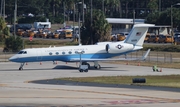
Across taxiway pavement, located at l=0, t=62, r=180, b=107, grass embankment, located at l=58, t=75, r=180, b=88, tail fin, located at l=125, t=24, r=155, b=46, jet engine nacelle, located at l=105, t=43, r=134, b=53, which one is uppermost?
tail fin, located at l=125, t=24, r=155, b=46

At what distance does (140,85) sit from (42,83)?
817 cm

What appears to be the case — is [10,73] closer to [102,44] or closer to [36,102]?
[102,44]

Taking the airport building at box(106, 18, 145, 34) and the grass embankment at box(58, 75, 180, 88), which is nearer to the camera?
the grass embankment at box(58, 75, 180, 88)

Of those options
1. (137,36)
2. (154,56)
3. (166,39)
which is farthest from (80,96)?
(166,39)

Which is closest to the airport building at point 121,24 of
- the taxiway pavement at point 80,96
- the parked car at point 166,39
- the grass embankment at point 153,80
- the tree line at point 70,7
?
the tree line at point 70,7

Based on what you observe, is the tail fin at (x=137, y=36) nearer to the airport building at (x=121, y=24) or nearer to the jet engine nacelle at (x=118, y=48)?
the jet engine nacelle at (x=118, y=48)

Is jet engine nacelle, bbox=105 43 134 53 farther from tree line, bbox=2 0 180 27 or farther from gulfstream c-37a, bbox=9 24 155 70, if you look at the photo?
tree line, bbox=2 0 180 27

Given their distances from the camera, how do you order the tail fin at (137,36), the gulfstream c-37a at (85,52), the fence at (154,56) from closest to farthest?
the gulfstream c-37a at (85,52) < the tail fin at (137,36) < the fence at (154,56)

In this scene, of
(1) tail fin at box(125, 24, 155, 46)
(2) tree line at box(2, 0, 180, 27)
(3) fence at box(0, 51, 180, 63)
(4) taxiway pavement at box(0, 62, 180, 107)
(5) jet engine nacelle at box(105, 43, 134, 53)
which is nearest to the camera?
(4) taxiway pavement at box(0, 62, 180, 107)

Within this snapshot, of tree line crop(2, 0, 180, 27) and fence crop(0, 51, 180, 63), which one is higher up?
tree line crop(2, 0, 180, 27)

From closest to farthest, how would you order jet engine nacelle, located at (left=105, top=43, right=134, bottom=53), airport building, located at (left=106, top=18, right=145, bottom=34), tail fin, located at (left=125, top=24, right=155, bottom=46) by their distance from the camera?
1. jet engine nacelle, located at (left=105, top=43, right=134, bottom=53)
2. tail fin, located at (left=125, top=24, right=155, bottom=46)
3. airport building, located at (left=106, top=18, right=145, bottom=34)

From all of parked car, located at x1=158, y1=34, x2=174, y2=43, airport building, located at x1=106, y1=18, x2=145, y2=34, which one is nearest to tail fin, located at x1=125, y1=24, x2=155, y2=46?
parked car, located at x1=158, y1=34, x2=174, y2=43

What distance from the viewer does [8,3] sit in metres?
171

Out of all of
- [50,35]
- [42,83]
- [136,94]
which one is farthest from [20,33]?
[136,94]
